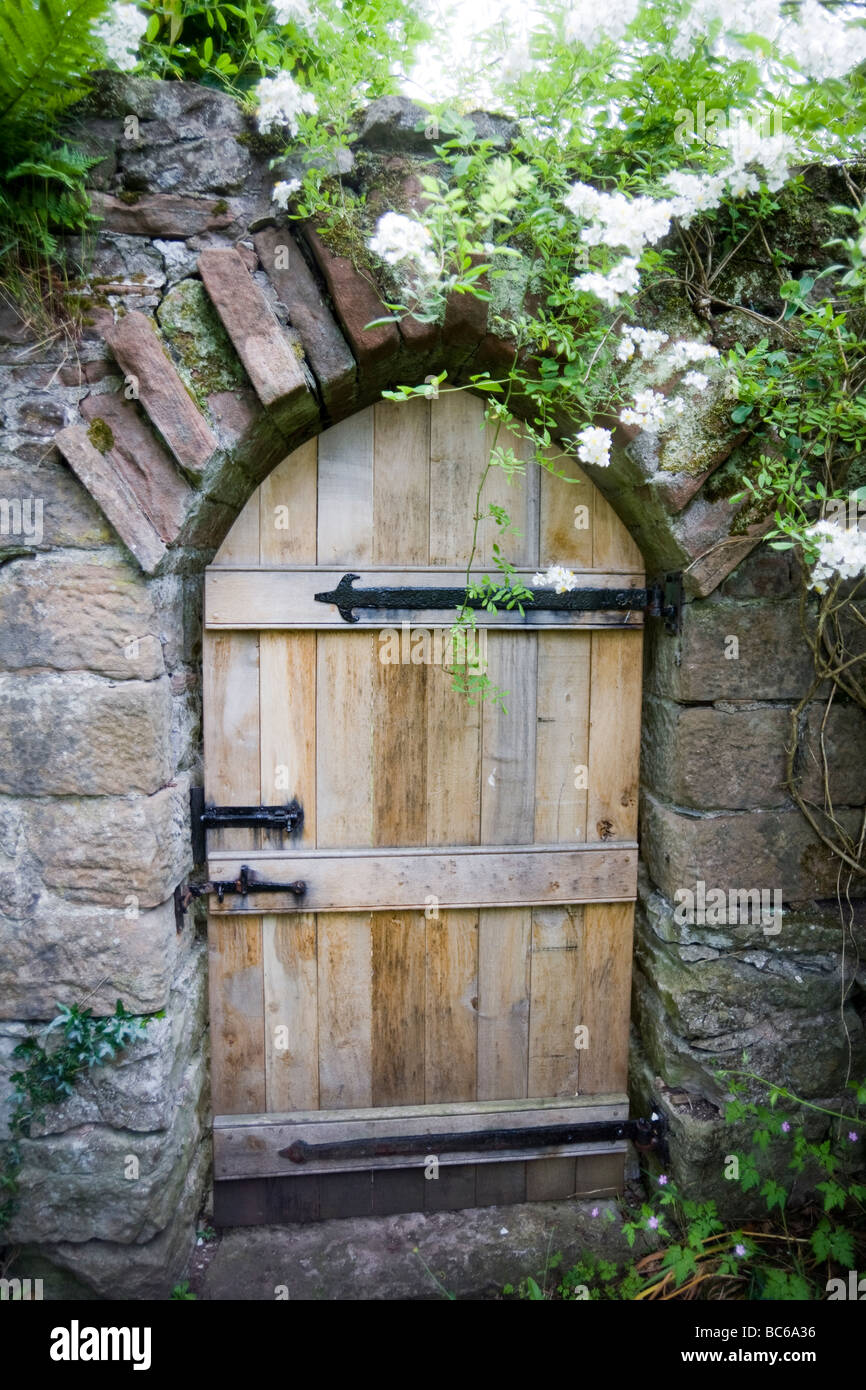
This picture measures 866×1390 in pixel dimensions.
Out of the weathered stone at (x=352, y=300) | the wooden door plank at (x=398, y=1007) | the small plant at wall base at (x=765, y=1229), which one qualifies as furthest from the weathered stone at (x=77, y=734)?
the small plant at wall base at (x=765, y=1229)

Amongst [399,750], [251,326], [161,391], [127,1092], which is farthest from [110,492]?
[127,1092]

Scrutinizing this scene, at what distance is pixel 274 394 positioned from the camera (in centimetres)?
184

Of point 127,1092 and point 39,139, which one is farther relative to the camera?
point 127,1092

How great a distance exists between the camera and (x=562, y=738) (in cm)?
229

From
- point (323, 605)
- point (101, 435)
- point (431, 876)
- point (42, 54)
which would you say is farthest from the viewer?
point (431, 876)

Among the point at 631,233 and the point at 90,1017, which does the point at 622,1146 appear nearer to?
the point at 90,1017

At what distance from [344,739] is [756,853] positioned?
1.14 meters

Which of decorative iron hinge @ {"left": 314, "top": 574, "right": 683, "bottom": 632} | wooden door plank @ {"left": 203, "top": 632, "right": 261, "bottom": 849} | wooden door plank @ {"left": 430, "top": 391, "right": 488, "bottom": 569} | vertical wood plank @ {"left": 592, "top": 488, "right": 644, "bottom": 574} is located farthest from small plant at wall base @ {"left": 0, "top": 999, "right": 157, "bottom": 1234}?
vertical wood plank @ {"left": 592, "top": 488, "right": 644, "bottom": 574}

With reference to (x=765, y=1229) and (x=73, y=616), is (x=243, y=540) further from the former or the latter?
(x=765, y=1229)

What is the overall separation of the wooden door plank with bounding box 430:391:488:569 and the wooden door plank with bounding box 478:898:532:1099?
1.03m

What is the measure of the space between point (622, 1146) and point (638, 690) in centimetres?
135

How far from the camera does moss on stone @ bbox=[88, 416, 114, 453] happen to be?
1.83 metres

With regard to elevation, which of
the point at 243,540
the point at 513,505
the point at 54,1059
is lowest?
the point at 54,1059
